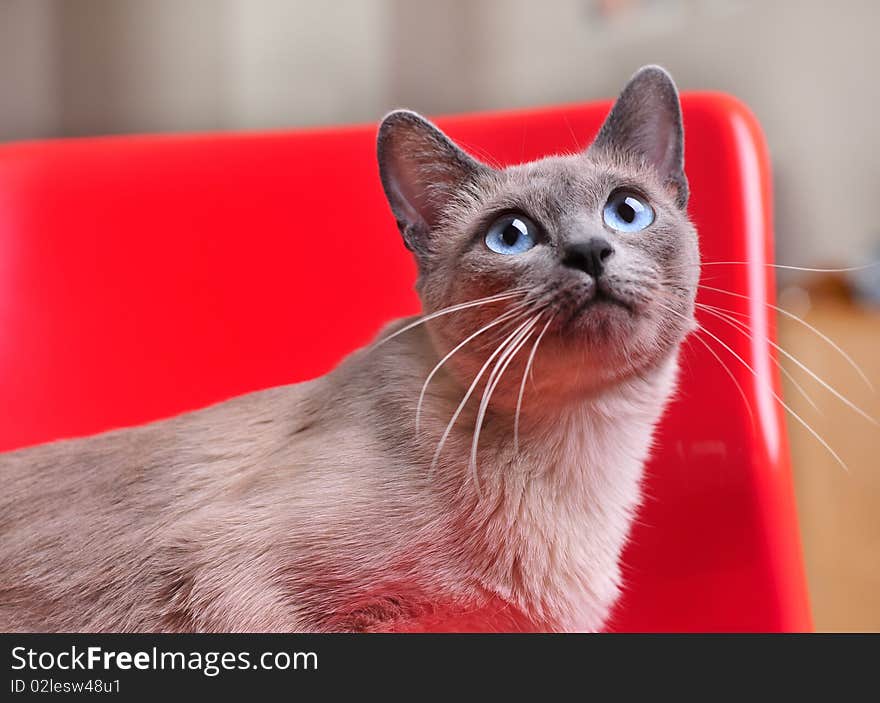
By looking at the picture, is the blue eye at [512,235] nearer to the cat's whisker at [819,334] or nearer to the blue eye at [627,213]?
the blue eye at [627,213]

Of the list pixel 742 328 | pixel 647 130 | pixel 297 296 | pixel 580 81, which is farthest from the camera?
pixel 580 81

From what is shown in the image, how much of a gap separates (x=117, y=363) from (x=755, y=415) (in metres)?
0.80

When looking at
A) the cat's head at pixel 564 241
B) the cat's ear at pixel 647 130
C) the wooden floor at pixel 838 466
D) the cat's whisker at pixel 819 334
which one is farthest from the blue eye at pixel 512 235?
the wooden floor at pixel 838 466

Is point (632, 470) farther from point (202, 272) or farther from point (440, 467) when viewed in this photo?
point (202, 272)

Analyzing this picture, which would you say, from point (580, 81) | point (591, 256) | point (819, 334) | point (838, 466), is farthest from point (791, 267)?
point (580, 81)

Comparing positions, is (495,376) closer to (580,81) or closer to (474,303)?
(474,303)

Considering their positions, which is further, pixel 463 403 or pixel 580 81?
pixel 580 81

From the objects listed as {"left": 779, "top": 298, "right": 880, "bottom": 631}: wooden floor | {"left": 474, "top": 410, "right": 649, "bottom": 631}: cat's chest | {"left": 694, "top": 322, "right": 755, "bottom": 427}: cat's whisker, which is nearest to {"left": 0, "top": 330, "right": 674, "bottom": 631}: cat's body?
{"left": 474, "top": 410, "right": 649, "bottom": 631}: cat's chest

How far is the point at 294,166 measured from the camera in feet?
3.80

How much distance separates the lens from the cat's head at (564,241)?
26.2 inches

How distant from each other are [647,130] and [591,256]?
6.8 inches

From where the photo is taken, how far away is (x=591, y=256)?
25.7 inches

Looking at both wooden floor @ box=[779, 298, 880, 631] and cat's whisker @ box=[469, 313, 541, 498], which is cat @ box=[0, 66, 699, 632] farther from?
wooden floor @ box=[779, 298, 880, 631]

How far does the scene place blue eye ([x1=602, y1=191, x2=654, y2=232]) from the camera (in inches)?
27.8
